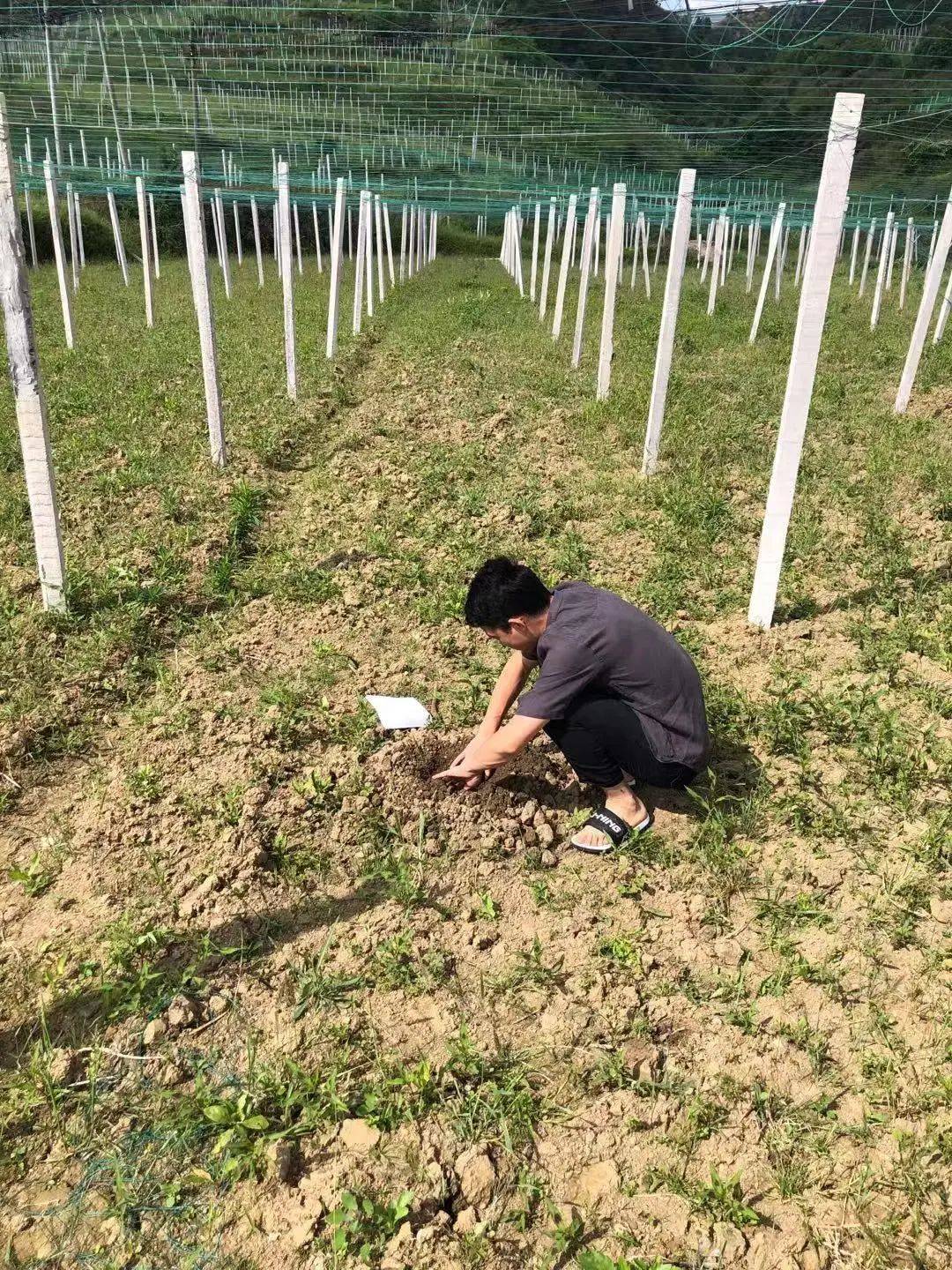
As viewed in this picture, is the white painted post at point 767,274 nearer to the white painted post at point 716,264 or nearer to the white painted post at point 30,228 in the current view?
the white painted post at point 716,264

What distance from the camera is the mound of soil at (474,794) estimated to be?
3059mm

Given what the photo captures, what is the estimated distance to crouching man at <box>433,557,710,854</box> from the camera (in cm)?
284

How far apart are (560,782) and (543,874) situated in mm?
515

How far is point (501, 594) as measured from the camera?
2.76m

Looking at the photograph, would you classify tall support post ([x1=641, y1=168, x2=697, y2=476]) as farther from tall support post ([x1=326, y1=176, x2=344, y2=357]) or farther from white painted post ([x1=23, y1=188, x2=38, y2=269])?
white painted post ([x1=23, y1=188, x2=38, y2=269])

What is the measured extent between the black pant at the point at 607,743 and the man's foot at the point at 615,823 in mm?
57

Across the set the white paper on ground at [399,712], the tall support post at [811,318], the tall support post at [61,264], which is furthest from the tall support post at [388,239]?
the white paper on ground at [399,712]

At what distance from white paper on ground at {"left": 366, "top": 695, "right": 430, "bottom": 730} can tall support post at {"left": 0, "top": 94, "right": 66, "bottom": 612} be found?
5.56 feet

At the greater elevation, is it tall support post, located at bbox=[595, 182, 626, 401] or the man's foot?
tall support post, located at bbox=[595, 182, 626, 401]

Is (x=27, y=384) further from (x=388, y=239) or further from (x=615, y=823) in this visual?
(x=388, y=239)

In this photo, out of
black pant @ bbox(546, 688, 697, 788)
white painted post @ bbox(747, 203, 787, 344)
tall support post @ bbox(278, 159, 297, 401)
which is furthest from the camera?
white painted post @ bbox(747, 203, 787, 344)

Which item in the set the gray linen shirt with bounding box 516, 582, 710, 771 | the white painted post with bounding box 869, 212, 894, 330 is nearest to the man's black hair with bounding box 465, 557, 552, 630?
the gray linen shirt with bounding box 516, 582, 710, 771

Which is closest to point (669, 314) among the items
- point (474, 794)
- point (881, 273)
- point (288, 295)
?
point (288, 295)

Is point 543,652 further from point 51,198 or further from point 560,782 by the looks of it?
point 51,198
